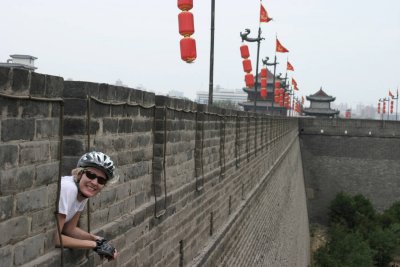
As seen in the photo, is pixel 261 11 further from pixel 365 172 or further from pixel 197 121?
pixel 365 172

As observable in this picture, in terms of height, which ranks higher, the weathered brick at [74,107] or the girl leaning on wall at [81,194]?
the weathered brick at [74,107]

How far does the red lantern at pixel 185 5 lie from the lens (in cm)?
951

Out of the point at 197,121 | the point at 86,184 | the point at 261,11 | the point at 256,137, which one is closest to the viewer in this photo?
the point at 86,184

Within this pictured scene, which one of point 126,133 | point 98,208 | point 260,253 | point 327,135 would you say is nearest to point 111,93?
point 126,133

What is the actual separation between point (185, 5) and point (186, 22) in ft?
0.99

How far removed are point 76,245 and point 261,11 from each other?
59.0ft

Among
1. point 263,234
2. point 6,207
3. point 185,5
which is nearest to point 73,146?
point 6,207

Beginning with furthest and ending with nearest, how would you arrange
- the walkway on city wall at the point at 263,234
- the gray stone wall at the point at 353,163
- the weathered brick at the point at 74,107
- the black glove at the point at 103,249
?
1. the gray stone wall at the point at 353,163
2. the walkway on city wall at the point at 263,234
3. the weathered brick at the point at 74,107
4. the black glove at the point at 103,249

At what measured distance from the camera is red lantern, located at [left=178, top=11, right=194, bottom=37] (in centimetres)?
964

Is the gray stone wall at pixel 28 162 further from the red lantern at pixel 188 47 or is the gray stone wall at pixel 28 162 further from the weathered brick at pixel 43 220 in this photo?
the red lantern at pixel 188 47

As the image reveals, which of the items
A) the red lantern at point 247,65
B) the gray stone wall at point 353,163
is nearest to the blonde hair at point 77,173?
the red lantern at point 247,65

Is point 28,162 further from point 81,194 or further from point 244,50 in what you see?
point 244,50

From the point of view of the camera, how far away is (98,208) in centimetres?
337

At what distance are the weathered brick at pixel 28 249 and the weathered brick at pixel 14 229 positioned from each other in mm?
39
